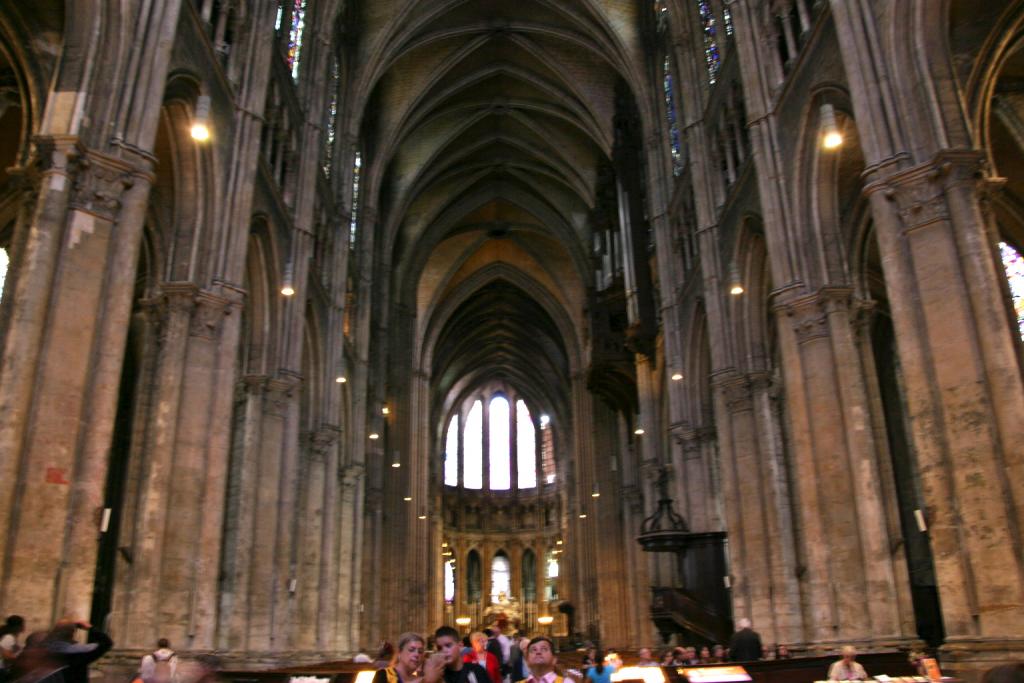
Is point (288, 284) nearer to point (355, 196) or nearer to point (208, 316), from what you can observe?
point (208, 316)

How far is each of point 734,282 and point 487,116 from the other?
22.7m

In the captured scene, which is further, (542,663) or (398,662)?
(542,663)

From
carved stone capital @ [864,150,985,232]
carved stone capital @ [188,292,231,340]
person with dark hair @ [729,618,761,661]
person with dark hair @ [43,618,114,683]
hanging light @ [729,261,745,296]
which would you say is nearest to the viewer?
person with dark hair @ [43,618,114,683]

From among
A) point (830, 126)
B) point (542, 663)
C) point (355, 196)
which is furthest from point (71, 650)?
point (355, 196)

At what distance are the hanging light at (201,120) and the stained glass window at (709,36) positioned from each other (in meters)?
13.7

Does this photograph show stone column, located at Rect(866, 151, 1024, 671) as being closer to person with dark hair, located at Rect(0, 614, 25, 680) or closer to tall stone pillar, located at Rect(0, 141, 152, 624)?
person with dark hair, located at Rect(0, 614, 25, 680)

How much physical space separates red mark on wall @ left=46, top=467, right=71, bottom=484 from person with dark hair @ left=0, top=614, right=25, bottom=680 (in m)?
1.60

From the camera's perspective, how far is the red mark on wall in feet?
33.4

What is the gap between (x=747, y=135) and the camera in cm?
2083

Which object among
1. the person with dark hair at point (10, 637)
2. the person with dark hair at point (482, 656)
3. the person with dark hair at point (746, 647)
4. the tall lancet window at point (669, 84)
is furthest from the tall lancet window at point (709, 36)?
the person with dark hair at point (10, 637)

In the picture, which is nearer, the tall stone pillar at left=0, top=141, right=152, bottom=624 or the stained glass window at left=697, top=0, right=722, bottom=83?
the tall stone pillar at left=0, top=141, right=152, bottom=624

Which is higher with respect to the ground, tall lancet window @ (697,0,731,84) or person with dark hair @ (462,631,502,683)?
tall lancet window @ (697,0,731,84)

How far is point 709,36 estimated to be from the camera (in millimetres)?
24250

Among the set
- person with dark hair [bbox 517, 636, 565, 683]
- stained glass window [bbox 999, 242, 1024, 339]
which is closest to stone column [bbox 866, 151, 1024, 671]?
person with dark hair [bbox 517, 636, 565, 683]
